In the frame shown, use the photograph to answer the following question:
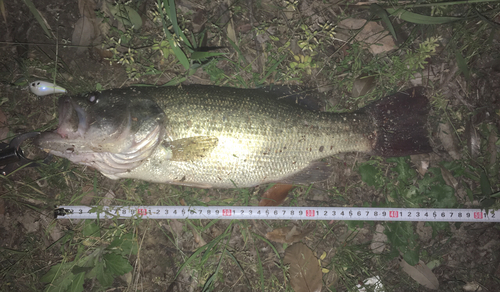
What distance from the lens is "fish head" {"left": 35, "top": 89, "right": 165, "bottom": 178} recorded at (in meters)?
2.31

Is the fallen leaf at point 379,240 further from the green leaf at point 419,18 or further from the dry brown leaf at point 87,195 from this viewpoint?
the dry brown leaf at point 87,195

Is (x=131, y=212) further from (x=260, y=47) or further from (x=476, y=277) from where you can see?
(x=476, y=277)

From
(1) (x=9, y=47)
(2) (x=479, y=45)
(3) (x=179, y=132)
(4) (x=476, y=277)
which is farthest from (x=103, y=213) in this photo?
(2) (x=479, y=45)

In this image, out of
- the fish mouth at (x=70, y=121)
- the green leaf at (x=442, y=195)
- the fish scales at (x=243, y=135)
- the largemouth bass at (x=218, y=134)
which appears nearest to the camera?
the fish mouth at (x=70, y=121)

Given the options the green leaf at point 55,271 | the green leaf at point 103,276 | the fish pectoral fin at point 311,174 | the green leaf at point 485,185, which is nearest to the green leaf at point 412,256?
the green leaf at point 485,185

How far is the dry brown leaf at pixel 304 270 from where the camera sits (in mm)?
2924

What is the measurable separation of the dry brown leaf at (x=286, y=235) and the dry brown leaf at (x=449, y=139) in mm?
2000

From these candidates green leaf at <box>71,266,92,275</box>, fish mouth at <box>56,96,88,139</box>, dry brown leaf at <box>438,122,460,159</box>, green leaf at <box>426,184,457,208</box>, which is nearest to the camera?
fish mouth at <box>56,96,88,139</box>

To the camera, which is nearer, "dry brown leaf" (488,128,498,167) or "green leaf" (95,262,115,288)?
"green leaf" (95,262,115,288)

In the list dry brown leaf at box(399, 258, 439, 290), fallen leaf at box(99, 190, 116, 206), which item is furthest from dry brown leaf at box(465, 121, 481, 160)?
fallen leaf at box(99, 190, 116, 206)

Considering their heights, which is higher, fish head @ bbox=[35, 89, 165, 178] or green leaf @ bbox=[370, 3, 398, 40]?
green leaf @ bbox=[370, 3, 398, 40]

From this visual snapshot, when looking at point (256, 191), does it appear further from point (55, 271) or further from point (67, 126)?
point (55, 271)

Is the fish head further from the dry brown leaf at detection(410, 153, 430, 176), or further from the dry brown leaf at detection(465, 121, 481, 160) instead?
the dry brown leaf at detection(465, 121, 481, 160)

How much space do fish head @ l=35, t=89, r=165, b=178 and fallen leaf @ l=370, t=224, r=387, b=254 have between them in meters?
2.68
